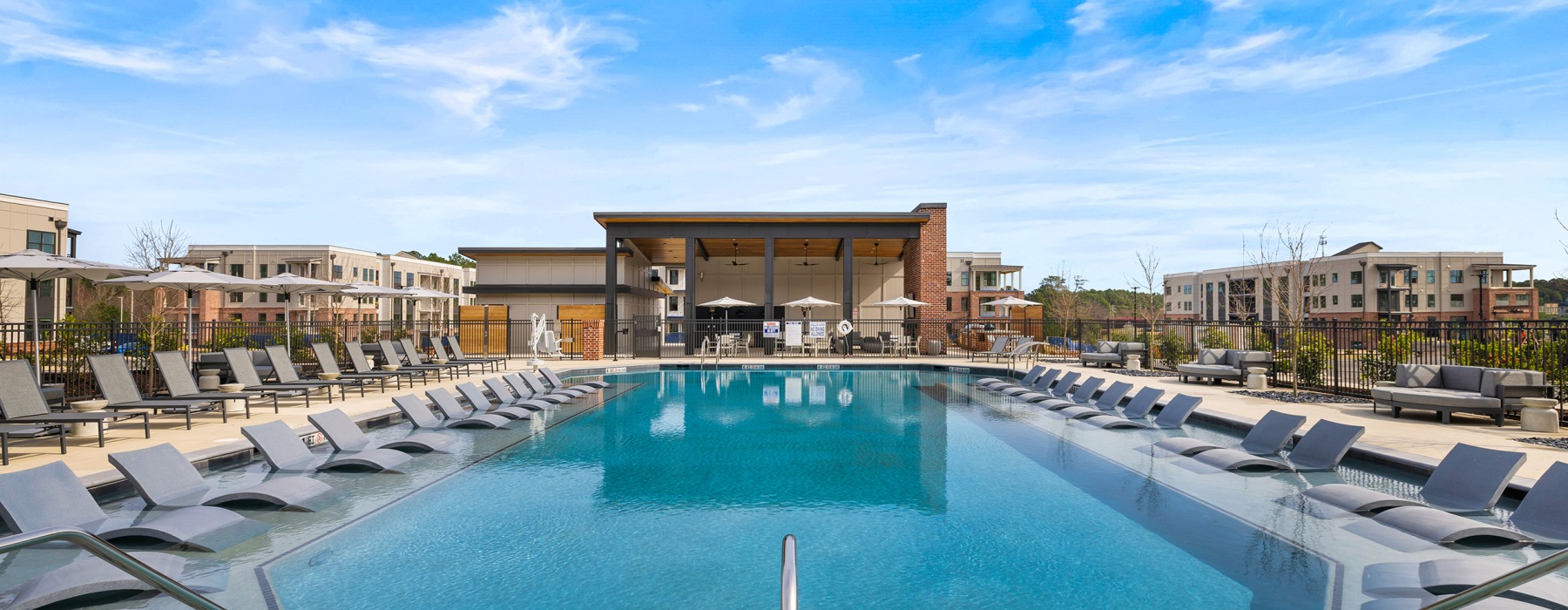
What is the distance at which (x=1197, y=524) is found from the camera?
5.69 metres

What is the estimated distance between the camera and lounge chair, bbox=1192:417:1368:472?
23.3 feet

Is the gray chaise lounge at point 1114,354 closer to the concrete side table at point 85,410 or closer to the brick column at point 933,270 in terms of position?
the brick column at point 933,270

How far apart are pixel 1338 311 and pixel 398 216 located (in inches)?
2517

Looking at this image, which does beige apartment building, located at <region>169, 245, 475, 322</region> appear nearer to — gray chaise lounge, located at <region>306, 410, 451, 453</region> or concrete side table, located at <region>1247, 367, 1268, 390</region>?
gray chaise lounge, located at <region>306, 410, 451, 453</region>

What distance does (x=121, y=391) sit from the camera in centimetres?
Answer: 852

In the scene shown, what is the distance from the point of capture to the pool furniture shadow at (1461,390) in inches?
360

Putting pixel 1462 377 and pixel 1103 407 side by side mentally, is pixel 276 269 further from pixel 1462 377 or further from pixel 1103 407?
pixel 1462 377

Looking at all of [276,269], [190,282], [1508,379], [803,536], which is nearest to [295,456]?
[803,536]

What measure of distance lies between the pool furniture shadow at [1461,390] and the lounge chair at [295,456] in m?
12.8

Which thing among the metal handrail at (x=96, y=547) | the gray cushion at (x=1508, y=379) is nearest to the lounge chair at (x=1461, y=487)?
the gray cushion at (x=1508, y=379)

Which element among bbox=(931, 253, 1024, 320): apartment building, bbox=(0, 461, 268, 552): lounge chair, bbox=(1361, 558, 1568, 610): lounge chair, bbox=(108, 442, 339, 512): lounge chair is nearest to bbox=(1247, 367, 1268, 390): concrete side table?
bbox=(1361, 558, 1568, 610): lounge chair

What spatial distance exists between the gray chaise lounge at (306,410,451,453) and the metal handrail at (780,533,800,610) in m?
6.88

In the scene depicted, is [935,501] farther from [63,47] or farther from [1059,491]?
[63,47]

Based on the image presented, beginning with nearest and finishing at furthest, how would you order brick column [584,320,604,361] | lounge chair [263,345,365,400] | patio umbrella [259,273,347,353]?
lounge chair [263,345,365,400] → patio umbrella [259,273,347,353] → brick column [584,320,604,361]
